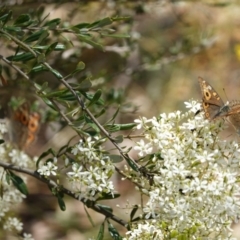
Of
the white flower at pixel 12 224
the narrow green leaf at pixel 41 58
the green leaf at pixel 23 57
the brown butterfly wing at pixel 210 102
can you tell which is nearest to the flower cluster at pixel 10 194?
the white flower at pixel 12 224

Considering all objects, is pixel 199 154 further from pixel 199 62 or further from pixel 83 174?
pixel 199 62

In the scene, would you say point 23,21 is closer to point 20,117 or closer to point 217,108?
point 217,108

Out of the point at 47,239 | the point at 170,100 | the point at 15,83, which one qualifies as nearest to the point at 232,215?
the point at 15,83

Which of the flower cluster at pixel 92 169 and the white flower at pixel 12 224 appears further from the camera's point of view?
the white flower at pixel 12 224

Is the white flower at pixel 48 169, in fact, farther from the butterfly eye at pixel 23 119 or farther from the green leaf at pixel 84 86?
the butterfly eye at pixel 23 119

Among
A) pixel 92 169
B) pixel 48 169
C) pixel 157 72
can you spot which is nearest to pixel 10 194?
pixel 48 169

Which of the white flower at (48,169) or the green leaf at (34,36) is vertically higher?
the green leaf at (34,36)

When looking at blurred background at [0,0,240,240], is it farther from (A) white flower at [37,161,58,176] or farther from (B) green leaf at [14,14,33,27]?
(A) white flower at [37,161,58,176]
